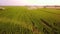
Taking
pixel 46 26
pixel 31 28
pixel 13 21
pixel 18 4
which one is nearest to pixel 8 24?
pixel 13 21

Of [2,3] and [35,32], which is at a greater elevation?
[2,3]

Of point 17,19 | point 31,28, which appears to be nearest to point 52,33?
point 31,28

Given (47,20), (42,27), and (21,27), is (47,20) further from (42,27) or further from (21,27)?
(21,27)

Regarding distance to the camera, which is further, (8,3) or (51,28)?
(8,3)

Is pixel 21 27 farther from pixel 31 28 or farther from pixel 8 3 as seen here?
pixel 8 3

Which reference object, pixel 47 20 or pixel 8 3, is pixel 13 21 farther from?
pixel 8 3

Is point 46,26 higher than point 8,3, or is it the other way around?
point 8,3

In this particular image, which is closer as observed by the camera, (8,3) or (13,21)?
(13,21)

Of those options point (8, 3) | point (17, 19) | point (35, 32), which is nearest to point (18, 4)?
point (8, 3)
